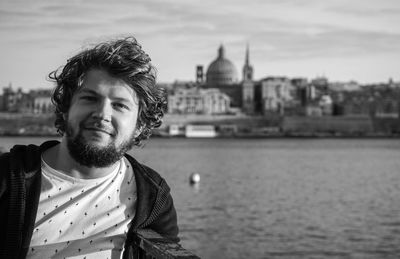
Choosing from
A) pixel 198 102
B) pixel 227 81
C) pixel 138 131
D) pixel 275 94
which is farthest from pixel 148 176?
pixel 227 81

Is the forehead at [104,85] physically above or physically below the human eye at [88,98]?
above

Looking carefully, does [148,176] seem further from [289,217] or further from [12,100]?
[12,100]

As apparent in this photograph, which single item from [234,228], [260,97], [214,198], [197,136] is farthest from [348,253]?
[260,97]

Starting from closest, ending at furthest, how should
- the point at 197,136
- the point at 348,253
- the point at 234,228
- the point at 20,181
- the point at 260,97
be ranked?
the point at 20,181 < the point at 348,253 < the point at 234,228 < the point at 197,136 < the point at 260,97

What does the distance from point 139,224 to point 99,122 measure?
8.1 inches

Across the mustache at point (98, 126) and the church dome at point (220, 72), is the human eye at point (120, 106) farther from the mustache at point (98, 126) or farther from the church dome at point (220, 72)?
the church dome at point (220, 72)

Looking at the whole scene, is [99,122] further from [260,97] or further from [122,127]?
[260,97]

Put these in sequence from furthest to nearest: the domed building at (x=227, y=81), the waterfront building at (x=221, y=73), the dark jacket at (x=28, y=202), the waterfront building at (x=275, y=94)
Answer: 1. the waterfront building at (x=221, y=73)
2. the domed building at (x=227, y=81)
3. the waterfront building at (x=275, y=94)
4. the dark jacket at (x=28, y=202)

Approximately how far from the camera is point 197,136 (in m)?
75.2

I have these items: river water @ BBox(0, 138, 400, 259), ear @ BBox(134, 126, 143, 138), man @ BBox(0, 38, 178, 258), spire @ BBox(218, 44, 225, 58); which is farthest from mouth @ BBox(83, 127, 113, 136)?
spire @ BBox(218, 44, 225, 58)

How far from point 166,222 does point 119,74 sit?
30 centimetres

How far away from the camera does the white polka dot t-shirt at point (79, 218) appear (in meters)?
1.38

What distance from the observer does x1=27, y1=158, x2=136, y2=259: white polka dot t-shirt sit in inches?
54.2

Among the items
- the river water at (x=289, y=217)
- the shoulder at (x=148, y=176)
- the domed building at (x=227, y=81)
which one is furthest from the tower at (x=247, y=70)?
the shoulder at (x=148, y=176)
